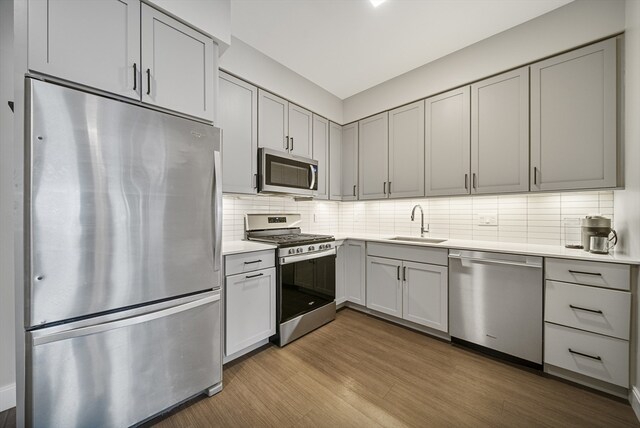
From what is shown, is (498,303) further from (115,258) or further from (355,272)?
(115,258)

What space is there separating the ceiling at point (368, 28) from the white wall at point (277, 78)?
0.08 m


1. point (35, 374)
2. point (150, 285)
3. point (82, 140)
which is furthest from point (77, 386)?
point (82, 140)

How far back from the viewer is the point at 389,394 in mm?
1658

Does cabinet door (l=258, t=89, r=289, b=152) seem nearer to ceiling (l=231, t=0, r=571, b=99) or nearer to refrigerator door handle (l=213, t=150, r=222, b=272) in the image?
ceiling (l=231, t=0, r=571, b=99)

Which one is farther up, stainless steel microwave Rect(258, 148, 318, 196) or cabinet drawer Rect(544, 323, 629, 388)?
stainless steel microwave Rect(258, 148, 318, 196)

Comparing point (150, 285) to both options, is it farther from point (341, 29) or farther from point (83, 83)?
point (341, 29)

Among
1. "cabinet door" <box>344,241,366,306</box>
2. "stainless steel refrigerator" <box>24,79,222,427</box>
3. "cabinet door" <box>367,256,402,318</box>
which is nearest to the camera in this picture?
"stainless steel refrigerator" <box>24,79,222,427</box>

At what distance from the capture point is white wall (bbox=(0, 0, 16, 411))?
152cm

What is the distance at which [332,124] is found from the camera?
133 inches

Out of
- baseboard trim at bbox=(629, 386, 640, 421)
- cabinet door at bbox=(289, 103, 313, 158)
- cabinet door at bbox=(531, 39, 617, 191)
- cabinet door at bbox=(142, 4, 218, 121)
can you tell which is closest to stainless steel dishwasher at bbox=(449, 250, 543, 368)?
baseboard trim at bbox=(629, 386, 640, 421)

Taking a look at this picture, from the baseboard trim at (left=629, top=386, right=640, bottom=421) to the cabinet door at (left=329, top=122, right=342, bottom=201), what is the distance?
2.86 m

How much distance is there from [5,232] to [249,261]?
149 cm

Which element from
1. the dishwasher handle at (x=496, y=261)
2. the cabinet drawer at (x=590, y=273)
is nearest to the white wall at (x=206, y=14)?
the dishwasher handle at (x=496, y=261)

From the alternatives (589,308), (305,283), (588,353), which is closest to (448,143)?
(589,308)
